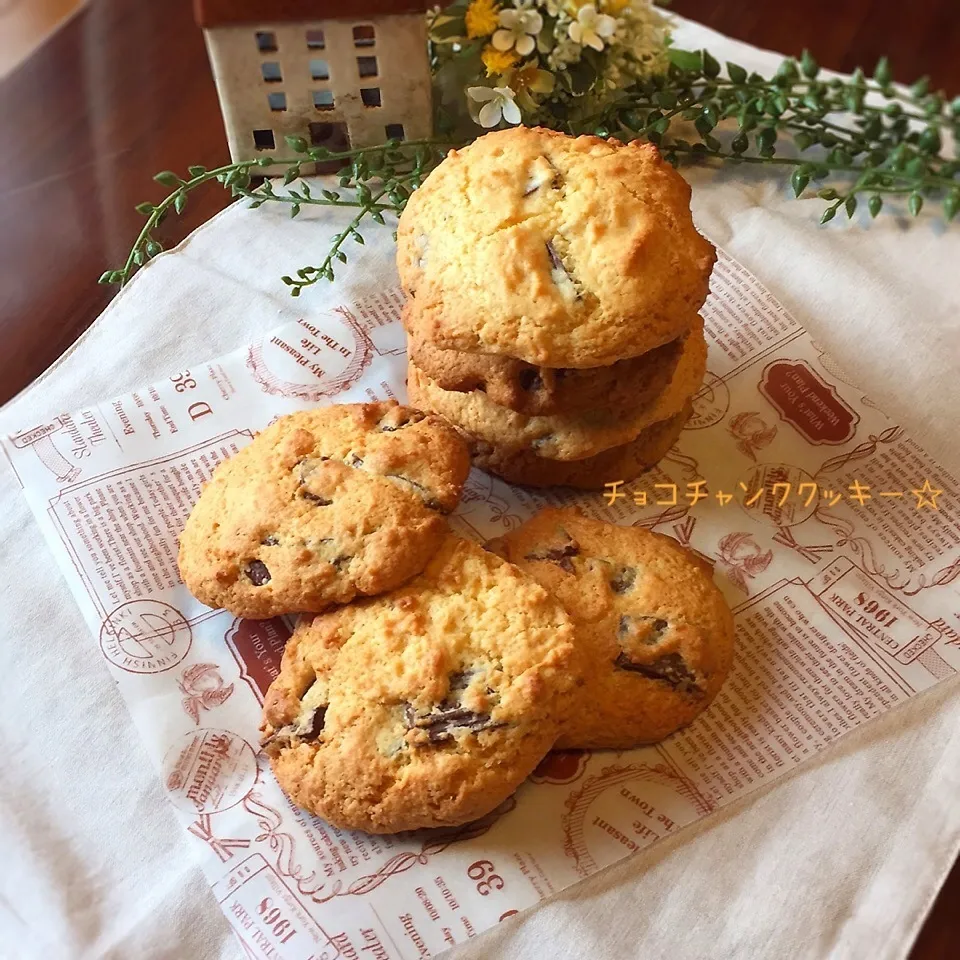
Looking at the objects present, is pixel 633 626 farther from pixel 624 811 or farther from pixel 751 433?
pixel 751 433

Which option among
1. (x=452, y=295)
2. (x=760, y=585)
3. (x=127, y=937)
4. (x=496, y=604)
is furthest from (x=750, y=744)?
(x=127, y=937)

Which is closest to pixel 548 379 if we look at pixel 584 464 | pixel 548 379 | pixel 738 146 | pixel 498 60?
pixel 548 379

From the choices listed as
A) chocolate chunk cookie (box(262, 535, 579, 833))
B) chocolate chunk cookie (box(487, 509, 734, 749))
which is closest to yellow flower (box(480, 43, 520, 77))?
chocolate chunk cookie (box(487, 509, 734, 749))

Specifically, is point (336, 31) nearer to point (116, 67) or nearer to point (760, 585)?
point (116, 67)

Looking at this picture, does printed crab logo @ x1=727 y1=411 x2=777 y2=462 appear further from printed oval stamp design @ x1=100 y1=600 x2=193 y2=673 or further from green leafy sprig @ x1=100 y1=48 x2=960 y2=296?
printed oval stamp design @ x1=100 y1=600 x2=193 y2=673

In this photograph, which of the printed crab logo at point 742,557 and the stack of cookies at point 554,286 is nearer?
the stack of cookies at point 554,286

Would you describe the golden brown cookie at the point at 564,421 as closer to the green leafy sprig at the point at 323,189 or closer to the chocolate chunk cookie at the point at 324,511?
the chocolate chunk cookie at the point at 324,511

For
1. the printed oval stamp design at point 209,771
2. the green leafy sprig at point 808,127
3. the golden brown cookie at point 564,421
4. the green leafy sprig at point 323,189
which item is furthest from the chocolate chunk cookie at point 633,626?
the green leafy sprig at point 808,127
